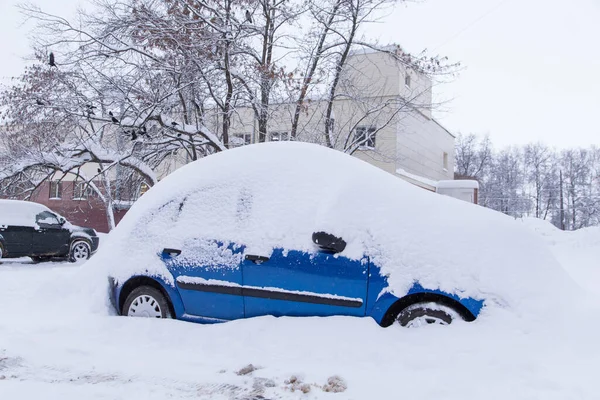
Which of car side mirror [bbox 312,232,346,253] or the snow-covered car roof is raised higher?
the snow-covered car roof

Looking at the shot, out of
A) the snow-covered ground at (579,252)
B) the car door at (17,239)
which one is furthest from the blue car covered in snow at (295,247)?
the car door at (17,239)

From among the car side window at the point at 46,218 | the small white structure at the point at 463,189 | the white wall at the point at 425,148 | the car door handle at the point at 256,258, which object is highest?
the white wall at the point at 425,148

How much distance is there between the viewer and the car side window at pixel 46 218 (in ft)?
37.8

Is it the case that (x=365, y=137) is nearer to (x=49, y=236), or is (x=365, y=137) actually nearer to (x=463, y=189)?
(x=463, y=189)

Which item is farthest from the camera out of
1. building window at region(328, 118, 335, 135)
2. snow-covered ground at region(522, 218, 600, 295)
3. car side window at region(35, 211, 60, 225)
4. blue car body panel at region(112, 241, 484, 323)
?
building window at region(328, 118, 335, 135)

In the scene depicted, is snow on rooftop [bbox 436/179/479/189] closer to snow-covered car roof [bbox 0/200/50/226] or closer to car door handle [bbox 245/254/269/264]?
snow-covered car roof [bbox 0/200/50/226]

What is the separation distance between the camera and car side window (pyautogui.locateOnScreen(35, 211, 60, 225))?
37.8 ft

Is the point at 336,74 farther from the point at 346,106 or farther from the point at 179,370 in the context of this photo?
the point at 179,370

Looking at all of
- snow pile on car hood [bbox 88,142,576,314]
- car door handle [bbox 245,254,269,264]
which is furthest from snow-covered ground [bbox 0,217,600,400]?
car door handle [bbox 245,254,269,264]

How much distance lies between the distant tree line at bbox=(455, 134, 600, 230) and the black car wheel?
5093 centimetres

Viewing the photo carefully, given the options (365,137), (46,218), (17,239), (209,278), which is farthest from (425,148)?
(209,278)

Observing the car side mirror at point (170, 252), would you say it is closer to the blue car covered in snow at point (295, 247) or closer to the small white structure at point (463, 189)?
the blue car covered in snow at point (295, 247)

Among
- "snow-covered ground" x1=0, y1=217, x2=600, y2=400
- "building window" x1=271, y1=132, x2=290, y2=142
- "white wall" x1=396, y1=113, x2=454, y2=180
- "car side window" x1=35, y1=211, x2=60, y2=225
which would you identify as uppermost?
"white wall" x1=396, y1=113, x2=454, y2=180

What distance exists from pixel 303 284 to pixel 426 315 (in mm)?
1004
